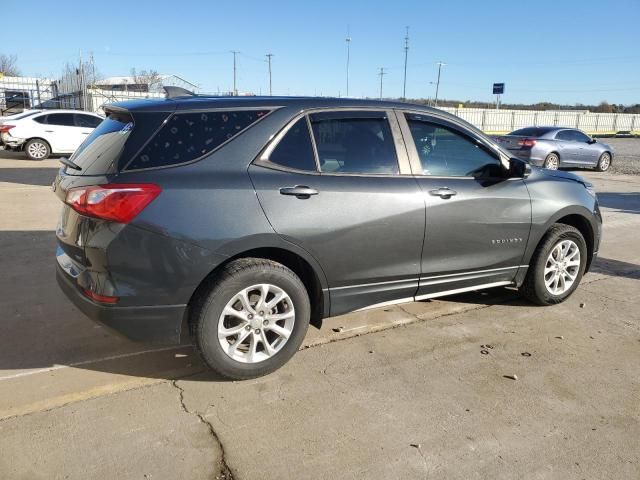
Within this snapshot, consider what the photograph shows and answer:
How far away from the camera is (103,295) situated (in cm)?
294

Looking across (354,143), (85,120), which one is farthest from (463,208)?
(85,120)

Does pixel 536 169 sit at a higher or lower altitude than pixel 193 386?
higher

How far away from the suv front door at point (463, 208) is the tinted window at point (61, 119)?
1491 centimetres

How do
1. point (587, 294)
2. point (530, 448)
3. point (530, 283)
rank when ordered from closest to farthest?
point (530, 448) → point (530, 283) → point (587, 294)

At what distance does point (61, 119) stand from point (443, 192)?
15242mm

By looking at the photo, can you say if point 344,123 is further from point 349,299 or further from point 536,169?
point 536,169

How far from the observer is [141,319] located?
3000 mm

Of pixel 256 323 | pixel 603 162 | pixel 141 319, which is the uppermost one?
pixel 603 162

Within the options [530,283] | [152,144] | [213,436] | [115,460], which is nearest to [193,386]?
[213,436]

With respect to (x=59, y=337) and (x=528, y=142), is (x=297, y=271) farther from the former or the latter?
(x=528, y=142)

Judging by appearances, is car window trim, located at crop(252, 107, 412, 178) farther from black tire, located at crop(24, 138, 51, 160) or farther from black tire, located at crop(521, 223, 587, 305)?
black tire, located at crop(24, 138, 51, 160)

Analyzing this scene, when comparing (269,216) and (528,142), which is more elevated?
(528,142)

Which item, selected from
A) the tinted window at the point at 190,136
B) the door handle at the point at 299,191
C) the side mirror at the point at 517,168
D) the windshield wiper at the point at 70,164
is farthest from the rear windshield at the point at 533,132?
the windshield wiper at the point at 70,164

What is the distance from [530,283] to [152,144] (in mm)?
3423
